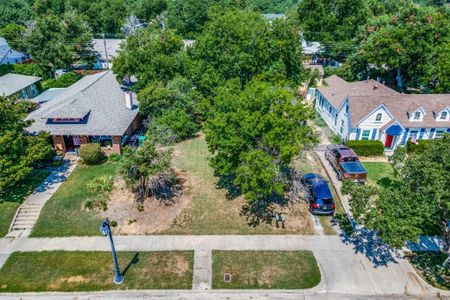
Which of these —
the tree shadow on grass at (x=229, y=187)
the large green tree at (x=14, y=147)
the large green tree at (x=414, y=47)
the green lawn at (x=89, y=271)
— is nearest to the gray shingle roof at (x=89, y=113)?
the large green tree at (x=14, y=147)

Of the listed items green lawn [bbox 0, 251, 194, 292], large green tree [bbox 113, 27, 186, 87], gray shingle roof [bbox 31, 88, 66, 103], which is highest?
large green tree [bbox 113, 27, 186, 87]

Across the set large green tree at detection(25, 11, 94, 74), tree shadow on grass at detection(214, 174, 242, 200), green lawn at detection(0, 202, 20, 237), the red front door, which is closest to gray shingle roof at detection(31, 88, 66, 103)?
large green tree at detection(25, 11, 94, 74)

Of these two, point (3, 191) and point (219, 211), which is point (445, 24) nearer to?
point (219, 211)

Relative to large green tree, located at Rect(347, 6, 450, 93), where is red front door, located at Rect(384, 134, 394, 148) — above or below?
below

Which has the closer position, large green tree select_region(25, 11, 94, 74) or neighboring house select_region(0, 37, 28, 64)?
large green tree select_region(25, 11, 94, 74)

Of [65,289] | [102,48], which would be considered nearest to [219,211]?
[65,289]

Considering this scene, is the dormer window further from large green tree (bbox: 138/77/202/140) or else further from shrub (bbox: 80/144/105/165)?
shrub (bbox: 80/144/105/165)

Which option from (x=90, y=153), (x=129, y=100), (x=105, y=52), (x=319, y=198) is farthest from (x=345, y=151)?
(x=105, y=52)

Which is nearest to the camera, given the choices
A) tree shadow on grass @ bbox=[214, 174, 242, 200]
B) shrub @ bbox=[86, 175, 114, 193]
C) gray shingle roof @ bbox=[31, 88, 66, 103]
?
tree shadow on grass @ bbox=[214, 174, 242, 200]
